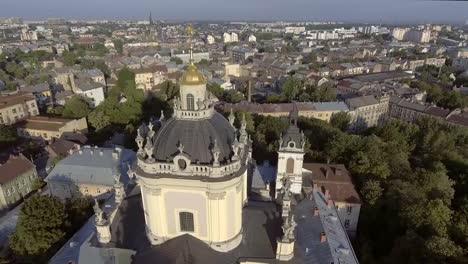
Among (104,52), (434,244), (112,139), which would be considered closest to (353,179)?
(434,244)

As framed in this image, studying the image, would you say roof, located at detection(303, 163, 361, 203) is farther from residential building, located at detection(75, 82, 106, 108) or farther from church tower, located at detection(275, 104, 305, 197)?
residential building, located at detection(75, 82, 106, 108)

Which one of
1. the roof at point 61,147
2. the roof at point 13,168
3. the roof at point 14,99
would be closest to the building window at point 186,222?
the roof at point 13,168

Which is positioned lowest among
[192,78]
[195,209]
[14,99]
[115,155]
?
[14,99]

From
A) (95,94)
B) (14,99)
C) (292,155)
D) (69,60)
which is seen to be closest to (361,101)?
(292,155)

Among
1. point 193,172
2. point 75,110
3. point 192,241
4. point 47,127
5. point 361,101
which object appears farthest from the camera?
point 361,101

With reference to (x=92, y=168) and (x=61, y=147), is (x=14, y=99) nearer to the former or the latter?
(x=61, y=147)
